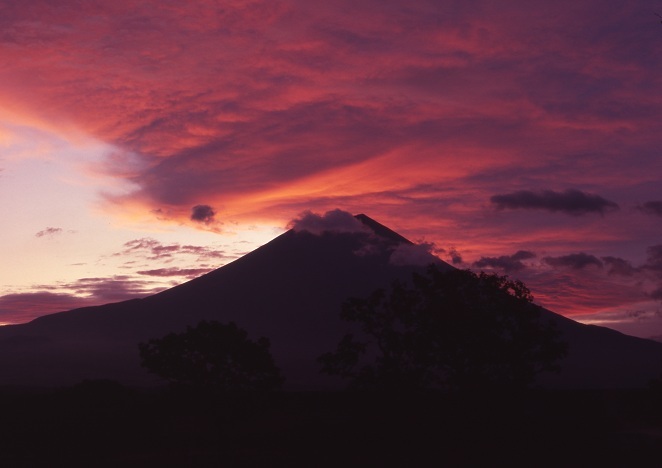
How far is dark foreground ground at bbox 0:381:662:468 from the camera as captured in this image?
3581cm

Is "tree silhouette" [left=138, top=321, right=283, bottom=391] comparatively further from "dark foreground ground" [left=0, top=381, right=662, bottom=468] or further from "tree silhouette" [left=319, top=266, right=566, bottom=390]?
"tree silhouette" [left=319, top=266, right=566, bottom=390]

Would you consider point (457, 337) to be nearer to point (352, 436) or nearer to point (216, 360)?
point (352, 436)

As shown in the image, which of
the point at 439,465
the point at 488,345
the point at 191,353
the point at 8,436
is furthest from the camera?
the point at 191,353

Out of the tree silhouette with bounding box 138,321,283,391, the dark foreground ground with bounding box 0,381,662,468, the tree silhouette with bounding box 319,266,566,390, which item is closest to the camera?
the dark foreground ground with bounding box 0,381,662,468

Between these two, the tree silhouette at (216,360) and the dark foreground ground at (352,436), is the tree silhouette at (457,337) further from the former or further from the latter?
the tree silhouette at (216,360)

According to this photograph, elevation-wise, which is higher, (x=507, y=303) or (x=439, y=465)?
(x=507, y=303)

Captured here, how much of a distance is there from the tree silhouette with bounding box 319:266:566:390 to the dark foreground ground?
3.84ft

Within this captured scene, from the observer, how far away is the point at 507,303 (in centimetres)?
3928

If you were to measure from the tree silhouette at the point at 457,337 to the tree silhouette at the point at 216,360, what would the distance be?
63.7ft

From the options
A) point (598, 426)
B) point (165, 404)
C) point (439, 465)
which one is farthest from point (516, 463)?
point (165, 404)

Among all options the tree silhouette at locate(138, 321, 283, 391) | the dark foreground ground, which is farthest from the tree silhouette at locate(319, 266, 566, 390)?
the tree silhouette at locate(138, 321, 283, 391)

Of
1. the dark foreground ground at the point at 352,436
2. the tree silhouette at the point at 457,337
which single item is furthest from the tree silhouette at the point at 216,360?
the tree silhouette at the point at 457,337

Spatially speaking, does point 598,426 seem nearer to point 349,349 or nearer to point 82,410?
point 349,349

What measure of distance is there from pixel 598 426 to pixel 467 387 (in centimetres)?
1436
